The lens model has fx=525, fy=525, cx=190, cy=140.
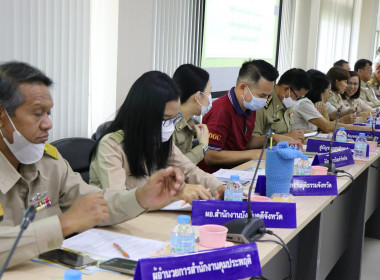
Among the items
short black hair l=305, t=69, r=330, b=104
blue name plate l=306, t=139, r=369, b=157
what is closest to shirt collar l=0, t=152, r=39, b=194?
blue name plate l=306, t=139, r=369, b=157

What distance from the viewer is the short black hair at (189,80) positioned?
2834 millimetres

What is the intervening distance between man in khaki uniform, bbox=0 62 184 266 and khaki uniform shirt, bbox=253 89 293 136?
86.4 inches

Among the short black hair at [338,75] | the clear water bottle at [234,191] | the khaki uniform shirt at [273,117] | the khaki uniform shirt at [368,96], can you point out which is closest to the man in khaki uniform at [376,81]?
the khaki uniform shirt at [368,96]

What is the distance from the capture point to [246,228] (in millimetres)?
1562

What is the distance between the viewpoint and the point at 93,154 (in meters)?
2.11

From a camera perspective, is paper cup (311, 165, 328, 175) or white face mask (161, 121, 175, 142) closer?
white face mask (161, 121, 175, 142)

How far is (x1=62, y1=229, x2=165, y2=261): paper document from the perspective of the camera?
1430 mm

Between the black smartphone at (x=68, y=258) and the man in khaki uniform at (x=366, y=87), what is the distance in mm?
5893

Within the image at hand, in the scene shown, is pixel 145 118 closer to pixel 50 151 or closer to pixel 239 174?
pixel 50 151

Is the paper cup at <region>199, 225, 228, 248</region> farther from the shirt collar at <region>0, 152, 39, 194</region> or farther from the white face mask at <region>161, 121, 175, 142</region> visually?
the white face mask at <region>161, 121, 175, 142</region>

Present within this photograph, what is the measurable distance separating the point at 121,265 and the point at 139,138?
2.49ft

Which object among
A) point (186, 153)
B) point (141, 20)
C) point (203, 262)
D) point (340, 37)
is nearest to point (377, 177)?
point (186, 153)

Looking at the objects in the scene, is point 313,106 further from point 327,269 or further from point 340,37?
point 340,37

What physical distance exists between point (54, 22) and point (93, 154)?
1.16 m
